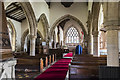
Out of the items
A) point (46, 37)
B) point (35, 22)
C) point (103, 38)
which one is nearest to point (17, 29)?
point (46, 37)

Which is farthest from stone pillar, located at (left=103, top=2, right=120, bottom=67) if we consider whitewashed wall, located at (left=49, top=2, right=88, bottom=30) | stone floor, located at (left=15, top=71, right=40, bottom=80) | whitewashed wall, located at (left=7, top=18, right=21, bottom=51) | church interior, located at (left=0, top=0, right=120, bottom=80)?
whitewashed wall, located at (left=7, top=18, right=21, bottom=51)

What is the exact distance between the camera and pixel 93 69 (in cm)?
360

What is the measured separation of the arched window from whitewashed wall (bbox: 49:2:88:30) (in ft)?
33.1

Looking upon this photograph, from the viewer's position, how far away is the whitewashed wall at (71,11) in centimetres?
1534

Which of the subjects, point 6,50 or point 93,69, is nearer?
point 6,50

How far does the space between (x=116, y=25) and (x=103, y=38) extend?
1008 cm

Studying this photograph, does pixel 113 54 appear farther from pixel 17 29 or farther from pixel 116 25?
pixel 17 29

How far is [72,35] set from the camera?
25.5 metres

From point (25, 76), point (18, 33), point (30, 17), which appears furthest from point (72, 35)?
point (25, 76)

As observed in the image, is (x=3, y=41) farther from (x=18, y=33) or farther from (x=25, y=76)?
(x=18, y=33)

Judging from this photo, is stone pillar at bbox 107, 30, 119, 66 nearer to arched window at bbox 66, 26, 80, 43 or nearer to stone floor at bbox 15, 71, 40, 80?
stone floor at bbox 15, 71, 40, 80

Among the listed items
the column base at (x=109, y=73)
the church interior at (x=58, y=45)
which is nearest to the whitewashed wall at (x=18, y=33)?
the church interior at (x=58, y=45)

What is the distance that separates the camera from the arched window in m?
25.5

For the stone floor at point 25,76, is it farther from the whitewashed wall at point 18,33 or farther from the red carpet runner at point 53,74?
the whitewashed wall at point 18,33
